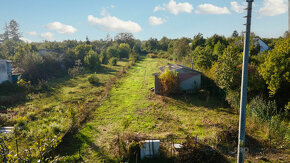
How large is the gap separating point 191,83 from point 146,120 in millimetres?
7660

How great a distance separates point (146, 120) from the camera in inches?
458

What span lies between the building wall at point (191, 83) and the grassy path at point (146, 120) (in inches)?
57.5

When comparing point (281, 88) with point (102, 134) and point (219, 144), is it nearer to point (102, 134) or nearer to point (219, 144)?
point (219, 144)

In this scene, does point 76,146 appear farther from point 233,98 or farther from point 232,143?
point 233,98

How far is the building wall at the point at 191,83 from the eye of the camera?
17219 mm

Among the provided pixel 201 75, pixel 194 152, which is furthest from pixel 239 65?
pixel 194 152

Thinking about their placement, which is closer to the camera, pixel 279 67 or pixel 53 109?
pixel 279 67

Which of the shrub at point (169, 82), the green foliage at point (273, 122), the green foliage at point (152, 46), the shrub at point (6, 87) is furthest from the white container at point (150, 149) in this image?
the green foliage at point (152, 46)

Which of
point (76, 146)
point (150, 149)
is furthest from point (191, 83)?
point (76, 146)

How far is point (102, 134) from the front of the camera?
32.3ft

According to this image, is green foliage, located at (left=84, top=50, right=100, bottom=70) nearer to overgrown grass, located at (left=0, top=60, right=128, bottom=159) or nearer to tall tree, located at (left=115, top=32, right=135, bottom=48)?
overgrown grass, located at (left=0, top=60, right=128, bottom=159)

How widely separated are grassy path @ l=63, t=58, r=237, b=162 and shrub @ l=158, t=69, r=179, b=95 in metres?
0.96

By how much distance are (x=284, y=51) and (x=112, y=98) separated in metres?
13.3

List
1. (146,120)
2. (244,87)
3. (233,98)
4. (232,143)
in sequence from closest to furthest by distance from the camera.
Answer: (244,87) → (232,143) → (146,120) → (233,98)
